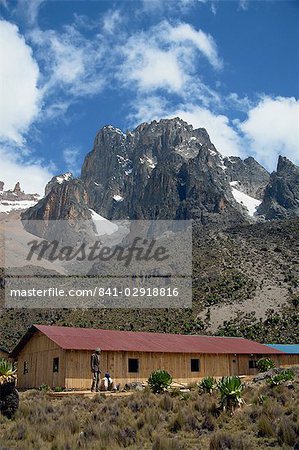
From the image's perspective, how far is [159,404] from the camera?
16.8 meters

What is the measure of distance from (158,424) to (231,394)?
2.78 m

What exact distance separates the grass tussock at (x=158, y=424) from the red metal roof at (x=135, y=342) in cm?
913

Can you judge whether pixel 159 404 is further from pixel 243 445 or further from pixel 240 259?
pixel 240 259

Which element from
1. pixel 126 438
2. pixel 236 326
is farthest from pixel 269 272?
pixel 126 438

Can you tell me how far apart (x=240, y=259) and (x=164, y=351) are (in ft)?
151

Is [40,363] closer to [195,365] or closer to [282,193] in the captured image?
[195,365]

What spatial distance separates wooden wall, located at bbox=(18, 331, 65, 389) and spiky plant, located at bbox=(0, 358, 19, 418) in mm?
9574

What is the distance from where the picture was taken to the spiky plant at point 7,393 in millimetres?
15625

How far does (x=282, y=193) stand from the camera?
508 ft

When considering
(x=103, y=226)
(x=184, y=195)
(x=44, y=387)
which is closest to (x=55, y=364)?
(x=44, y=387)

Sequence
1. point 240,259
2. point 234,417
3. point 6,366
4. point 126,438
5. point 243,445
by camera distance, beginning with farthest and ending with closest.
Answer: point 240,259, point 6,366, point 234,417, point 126,438, point 243,445

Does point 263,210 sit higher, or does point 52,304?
point 263,210

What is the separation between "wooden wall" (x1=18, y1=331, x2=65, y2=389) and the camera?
85.8 ft

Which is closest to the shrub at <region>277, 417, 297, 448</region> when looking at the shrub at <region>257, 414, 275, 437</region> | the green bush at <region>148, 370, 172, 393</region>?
the shrub at <region>257, 414, 275, 437</region>
